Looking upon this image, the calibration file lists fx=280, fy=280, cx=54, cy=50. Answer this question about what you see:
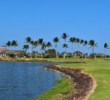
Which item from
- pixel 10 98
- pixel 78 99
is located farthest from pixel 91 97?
pixel 10 98

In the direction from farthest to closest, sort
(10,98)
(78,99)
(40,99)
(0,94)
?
(0,94)
(10,98)
(40,99)
(78,99)

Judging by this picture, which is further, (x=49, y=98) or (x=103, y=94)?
(x=49, y=98)

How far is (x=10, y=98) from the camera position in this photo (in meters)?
33.1

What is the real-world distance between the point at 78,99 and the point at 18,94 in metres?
11.4

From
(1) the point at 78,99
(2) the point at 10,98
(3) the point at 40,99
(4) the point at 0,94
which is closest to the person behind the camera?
(1) the point at 78,99

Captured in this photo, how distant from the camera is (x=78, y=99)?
27094mm

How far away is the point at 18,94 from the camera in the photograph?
36094 millimetres

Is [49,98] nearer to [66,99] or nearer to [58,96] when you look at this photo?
[58,96]

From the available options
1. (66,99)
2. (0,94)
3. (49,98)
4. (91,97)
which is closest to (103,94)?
(91,97)

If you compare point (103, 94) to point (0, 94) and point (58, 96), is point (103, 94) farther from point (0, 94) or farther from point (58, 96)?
point (0, 94)

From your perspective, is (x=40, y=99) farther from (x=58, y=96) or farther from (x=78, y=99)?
(x=78, y=99)

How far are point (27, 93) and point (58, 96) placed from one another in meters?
6.74

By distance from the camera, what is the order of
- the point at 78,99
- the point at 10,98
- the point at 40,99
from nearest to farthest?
the point at 78,99 → the point at 40,99 → the point at 10,98

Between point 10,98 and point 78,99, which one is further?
point 10,98
